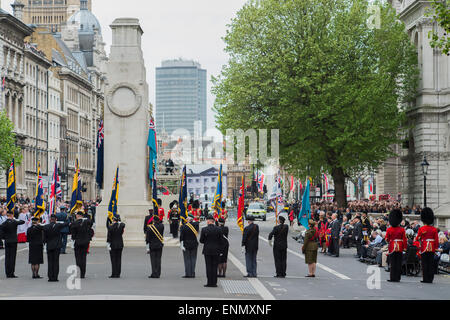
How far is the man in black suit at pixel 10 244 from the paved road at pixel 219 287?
1.06 feet

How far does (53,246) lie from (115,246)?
1.54 m

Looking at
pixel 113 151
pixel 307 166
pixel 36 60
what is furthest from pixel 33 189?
pixel 113 151

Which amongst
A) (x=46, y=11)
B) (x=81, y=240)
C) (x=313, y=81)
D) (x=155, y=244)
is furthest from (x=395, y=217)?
(x=46, y=11)

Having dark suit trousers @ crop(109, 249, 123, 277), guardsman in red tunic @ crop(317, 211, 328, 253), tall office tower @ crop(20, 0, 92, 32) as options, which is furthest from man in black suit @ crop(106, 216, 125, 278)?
tall office tower @ crop(20, 0, 92, 32)

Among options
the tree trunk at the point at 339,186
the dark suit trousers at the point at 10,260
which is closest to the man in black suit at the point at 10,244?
the dark suit trousers at the point at 10,260

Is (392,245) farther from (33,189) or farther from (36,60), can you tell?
(36,60)

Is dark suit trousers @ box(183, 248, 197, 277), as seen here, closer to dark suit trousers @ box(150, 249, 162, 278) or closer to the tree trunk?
dark suit trousers @ box(150, 249, 162, 278)

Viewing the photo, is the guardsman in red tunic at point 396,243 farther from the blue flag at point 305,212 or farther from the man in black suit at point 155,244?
the blue flag at point 305,212

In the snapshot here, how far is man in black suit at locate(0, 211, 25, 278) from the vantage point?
23.9 metres

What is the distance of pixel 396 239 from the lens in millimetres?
24000

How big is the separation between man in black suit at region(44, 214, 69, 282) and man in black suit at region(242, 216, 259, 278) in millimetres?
4724

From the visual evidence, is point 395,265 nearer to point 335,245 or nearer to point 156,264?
point 156,264

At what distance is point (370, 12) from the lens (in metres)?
58.9
